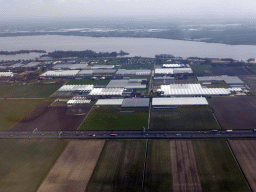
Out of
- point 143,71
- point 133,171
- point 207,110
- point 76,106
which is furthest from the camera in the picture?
point 143,71

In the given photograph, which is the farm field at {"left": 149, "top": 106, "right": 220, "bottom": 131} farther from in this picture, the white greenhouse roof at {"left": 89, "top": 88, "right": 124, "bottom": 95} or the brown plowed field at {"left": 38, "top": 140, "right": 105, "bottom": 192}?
the white greenhouse roof at {"left": 89, "top": 88, "right": 124, "bottom": 95}

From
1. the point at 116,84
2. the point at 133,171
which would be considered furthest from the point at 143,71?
the point at 133,171

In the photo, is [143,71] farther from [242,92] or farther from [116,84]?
[242,92]

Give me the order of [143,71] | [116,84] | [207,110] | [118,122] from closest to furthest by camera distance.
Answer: [118,122]
[207,110]
[116,84]
[143,71]

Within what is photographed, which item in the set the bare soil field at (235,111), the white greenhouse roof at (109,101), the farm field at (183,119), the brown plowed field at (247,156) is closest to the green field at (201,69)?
the bare soil field at (235,111)

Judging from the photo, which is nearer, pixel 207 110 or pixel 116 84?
pixel 207 110

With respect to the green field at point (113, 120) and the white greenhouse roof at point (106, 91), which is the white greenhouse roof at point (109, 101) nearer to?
the green field at point (113, 120)
